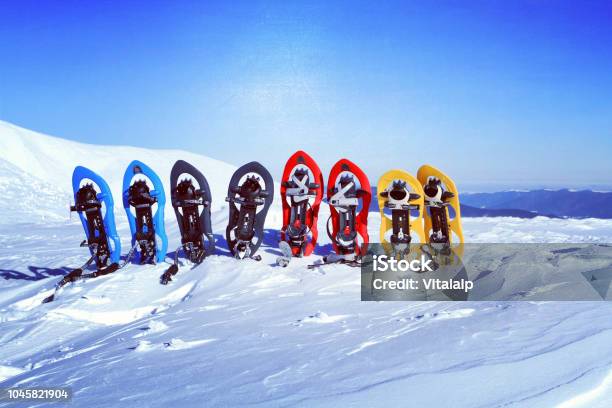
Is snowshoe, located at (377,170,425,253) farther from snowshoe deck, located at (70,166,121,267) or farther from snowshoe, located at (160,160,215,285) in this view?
snowshoe deck, located at (70,166,121,267)

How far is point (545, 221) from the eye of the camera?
15.9 m

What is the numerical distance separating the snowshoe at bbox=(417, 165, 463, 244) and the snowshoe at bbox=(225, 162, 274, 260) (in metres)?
2.92

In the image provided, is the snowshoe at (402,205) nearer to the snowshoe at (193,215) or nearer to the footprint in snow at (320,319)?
the footprint in snow at (320,319)

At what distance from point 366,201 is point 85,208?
5195 mm

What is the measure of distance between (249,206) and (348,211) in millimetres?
1896

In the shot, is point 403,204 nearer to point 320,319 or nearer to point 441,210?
point 441,210

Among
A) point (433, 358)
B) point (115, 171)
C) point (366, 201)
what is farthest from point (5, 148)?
point (433, 358)

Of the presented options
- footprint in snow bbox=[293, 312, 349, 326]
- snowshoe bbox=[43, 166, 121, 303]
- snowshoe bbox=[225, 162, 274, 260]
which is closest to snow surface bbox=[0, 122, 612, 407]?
footprint in snow bbox=[293, 312, 349, 326]

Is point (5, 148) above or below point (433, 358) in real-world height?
above

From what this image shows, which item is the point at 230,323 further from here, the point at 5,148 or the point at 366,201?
the point at 5,148

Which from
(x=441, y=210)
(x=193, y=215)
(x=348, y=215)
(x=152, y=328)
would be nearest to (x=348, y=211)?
(x=348, y=215)

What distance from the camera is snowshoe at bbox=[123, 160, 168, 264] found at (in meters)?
8.68

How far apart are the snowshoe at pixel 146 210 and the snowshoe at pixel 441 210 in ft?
15.6

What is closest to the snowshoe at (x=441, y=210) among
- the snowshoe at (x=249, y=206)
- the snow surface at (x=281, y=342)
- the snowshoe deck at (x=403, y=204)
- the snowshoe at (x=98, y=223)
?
the snowshoe deck at (x=403, y=204)
